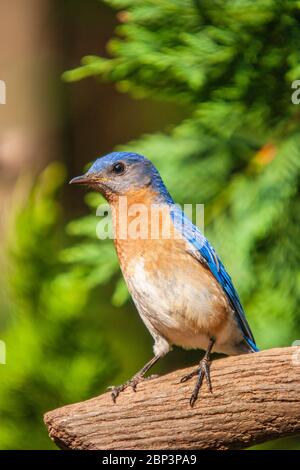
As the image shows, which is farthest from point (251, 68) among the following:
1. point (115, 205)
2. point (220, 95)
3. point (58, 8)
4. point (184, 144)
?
point (58, 8)

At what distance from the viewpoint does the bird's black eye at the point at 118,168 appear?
3.40m

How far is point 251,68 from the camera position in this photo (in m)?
3.80

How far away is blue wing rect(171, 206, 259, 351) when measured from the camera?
3.27m

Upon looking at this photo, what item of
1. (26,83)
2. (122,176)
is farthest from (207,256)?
(26,83)

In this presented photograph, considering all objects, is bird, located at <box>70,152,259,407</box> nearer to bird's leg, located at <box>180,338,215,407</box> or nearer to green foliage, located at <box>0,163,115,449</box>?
bird's leg, located at <box>180,338,215,407</box>

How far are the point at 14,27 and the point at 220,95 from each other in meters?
1.49

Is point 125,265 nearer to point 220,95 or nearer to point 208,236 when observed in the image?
point 208,236

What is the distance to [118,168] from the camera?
3.40m

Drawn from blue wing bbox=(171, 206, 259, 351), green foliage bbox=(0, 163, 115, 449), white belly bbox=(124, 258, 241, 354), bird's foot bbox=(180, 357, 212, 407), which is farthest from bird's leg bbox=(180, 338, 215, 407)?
green foliage bbox=(0, 163, 115, 449)

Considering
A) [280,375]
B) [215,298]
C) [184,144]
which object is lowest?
[280,375]

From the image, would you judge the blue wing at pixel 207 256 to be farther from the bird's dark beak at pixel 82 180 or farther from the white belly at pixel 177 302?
the bird's dark beak at pixel 82 180

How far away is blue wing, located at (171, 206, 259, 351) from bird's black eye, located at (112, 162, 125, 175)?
21 cm

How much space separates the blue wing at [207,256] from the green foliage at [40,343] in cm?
65

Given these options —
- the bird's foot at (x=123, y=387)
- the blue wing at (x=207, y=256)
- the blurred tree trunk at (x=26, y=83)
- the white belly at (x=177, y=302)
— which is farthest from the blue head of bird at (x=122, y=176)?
the blurred tree trunk at (x=26, y=83)
